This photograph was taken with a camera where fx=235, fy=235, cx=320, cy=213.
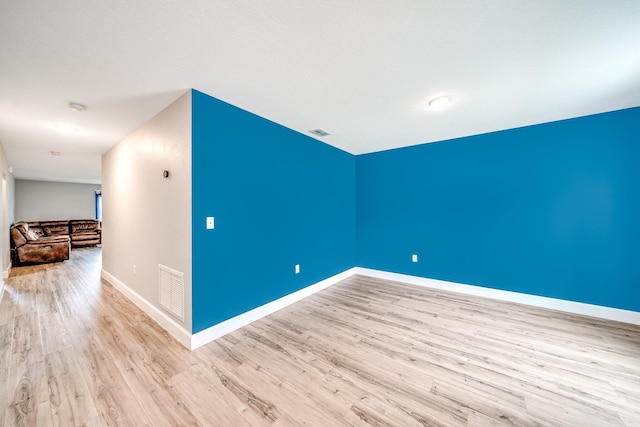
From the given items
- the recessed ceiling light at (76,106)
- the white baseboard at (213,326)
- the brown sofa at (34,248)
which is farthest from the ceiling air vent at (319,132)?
the brown sofa at (34,248)

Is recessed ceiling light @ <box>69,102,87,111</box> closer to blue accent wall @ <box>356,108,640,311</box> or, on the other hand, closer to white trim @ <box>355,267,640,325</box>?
blue accent wall @ <box>356,108,640,311</box>

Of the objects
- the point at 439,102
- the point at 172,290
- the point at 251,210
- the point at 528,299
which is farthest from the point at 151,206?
the point at 528,299

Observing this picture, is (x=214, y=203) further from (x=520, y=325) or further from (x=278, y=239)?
(x=520, y=325)

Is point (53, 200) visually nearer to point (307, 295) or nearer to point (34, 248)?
point (34, 248)

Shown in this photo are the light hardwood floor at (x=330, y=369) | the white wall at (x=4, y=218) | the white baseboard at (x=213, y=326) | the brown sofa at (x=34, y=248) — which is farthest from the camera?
the brown sofa at (x=34, y=248)

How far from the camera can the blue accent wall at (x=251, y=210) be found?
2.22 meters

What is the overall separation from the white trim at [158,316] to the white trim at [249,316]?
0.11 metres

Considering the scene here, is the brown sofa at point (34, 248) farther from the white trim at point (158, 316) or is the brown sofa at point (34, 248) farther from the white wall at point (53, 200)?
the white trim at point (158, 316)

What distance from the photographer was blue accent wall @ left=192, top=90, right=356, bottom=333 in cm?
222

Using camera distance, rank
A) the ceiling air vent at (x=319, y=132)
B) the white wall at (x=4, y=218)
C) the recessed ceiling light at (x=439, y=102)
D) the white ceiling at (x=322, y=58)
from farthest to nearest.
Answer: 1. the white wall at (x=4, y=218)
2. the ceiling air vent at (x=319, y=132)
3. the recessed ceiling light at (x=439, y=102)
4. the white ceiling at (x=322, y=58)

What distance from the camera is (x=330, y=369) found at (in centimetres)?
188

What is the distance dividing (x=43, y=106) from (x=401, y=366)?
437 centimetres

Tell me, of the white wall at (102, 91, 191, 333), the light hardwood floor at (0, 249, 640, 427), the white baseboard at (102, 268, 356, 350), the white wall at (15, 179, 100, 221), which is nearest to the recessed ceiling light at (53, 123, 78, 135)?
the white wall at (102, 91, 191, 333)

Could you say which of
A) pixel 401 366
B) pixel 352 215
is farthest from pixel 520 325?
pixel 352 215
